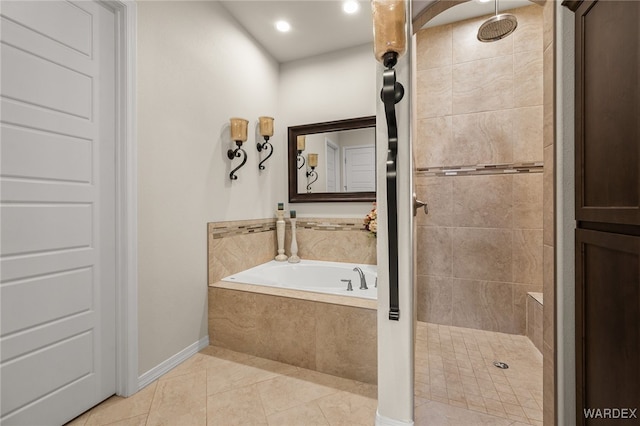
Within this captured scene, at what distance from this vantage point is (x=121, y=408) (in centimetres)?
158

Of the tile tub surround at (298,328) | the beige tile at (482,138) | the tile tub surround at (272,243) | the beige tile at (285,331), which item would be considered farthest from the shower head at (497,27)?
the beige tile at (285,331)

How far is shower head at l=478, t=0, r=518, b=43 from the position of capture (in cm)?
194

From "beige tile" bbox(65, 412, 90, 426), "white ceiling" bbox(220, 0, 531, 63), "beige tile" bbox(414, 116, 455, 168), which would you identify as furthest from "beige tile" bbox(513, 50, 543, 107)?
"beige tile" bbox(65, 412, 90, 426)

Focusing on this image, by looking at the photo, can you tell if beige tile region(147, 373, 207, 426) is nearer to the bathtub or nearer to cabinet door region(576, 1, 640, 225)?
the bathtub

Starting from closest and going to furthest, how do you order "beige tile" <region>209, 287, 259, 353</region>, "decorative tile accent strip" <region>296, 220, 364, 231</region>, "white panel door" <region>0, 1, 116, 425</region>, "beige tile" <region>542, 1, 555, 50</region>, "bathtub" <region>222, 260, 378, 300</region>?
"beige tile" <region>542, 1, 555, 50</region>, "white panel door" <region>0, 1, 116, 425</region>, "beige tile" <region>209, 287, 259, 353</region>, "bathtub" <region>222, 260, 378, 300</region>, "decorative tile accent strip" <region>296, 220, 364, 231</region>

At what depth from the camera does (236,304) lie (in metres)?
2.18

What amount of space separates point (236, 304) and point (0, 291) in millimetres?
1239

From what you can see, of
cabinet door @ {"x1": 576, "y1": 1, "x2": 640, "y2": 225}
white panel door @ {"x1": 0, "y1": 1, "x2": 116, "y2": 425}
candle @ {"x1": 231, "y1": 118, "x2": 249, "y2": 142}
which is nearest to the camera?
cabinet door @ {"x1": 576, "y1": 1, "x2": 640, "y2": 225}

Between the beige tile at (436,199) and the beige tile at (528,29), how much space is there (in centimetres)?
122

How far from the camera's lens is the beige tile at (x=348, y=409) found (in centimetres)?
147

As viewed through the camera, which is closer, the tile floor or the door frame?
the tile floor

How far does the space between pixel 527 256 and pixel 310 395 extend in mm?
2031

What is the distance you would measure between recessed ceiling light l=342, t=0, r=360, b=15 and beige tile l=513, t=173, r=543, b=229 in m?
1.92

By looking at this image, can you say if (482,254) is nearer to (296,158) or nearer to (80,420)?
(296,158)
